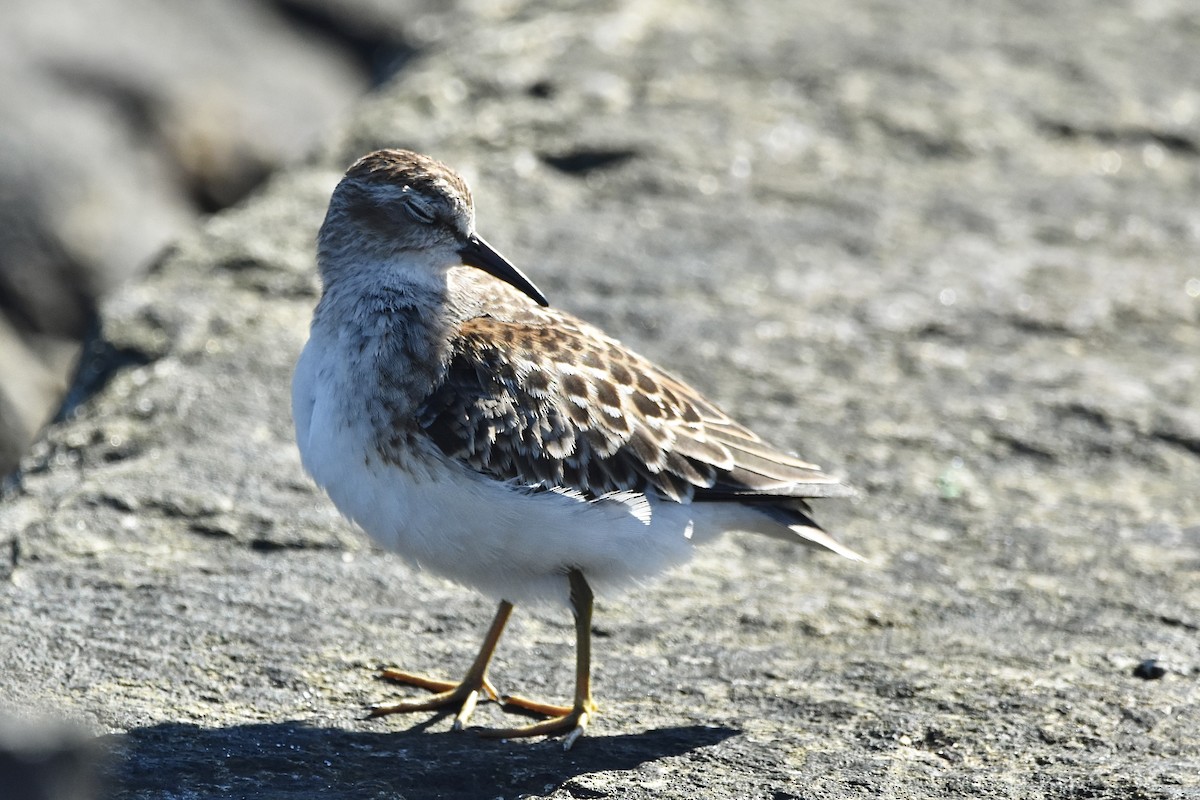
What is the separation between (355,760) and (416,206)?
2.24m

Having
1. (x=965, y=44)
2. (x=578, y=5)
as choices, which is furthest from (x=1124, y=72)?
(x=578, y=5)

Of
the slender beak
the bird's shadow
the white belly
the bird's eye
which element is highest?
the bird's eye

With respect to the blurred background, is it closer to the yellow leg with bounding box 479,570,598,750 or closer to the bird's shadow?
the bird's shadow

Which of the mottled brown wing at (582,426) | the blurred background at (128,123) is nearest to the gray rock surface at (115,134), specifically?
the blurred background at (128,123)

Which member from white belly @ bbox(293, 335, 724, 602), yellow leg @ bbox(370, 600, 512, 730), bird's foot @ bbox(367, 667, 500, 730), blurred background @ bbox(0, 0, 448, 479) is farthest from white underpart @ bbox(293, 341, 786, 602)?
blurred background @ bbox(0, 0, 448, 479)

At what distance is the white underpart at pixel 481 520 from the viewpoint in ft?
17.6

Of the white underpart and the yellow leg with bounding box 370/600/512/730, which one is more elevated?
the white underpart

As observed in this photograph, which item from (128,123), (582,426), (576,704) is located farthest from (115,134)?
(576,704)

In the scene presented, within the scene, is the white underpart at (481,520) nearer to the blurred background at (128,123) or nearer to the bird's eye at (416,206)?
the bird's eye at (416,206)

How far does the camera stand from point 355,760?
5035mm

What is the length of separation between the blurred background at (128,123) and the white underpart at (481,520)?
5838 mm

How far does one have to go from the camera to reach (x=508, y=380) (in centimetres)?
561

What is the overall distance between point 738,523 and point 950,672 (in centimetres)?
100

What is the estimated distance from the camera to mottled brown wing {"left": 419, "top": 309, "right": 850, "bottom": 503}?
5.48 m
